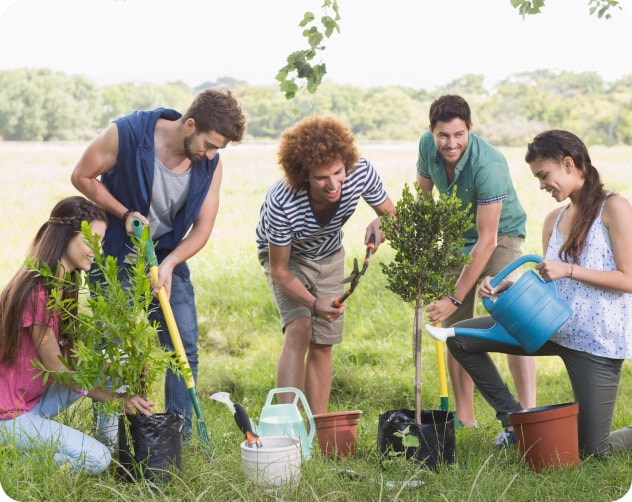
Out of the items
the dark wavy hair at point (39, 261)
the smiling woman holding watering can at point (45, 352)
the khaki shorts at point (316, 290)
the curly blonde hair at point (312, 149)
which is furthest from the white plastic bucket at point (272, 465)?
the curly blonde hair at point (312, 149)

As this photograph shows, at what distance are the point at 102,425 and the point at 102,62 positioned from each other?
37.0 feet

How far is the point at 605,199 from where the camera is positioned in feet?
11.3

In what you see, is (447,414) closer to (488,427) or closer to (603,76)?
(488,427)

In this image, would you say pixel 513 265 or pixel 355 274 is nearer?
pixel 513 265

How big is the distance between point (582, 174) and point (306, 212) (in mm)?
1142

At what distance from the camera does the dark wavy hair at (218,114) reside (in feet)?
11.3

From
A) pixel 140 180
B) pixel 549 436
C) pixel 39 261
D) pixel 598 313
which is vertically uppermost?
pixel 140 180

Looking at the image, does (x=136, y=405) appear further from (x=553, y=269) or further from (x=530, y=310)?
(x=553, y=269)

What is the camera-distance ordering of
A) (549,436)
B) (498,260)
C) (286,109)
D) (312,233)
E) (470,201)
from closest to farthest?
(549,436) → (312,233) → (470,201) → (498,260) → (286,109)

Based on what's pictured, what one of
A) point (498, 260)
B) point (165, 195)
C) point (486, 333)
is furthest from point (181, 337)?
point (498, 260)

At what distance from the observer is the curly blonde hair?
343cm

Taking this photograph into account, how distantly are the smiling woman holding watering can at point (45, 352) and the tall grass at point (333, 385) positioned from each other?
95 millimetres

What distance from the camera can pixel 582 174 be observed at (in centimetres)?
347

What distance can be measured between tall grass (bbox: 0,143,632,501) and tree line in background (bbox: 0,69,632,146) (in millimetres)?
1901
